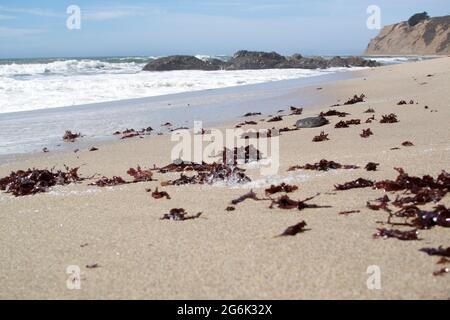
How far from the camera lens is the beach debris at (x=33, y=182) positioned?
464 centimetres

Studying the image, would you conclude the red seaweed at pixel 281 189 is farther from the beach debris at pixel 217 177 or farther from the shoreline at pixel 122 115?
the shoreline at pixel 122 115

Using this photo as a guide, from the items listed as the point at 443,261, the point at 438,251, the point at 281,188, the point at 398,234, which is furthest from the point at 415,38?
the point at 443,261

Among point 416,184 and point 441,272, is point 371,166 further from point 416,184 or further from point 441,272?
point 441,272

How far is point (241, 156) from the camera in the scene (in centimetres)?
553

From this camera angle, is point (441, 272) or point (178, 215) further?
point (178, 215)

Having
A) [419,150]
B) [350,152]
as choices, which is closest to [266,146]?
[350,152]

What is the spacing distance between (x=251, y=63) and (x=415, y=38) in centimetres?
4353

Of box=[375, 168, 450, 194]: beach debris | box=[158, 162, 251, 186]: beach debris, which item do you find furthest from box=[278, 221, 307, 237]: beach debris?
box=[158, 162, 251, 186]: beach debris

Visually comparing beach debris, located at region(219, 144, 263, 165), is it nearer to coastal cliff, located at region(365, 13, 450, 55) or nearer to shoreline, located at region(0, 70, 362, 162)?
shoreline, located at region(0, 70, 362, 162)

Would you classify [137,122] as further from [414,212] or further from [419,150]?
[414,212]

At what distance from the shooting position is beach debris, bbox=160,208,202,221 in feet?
11.4

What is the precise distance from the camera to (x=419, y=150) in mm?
5016

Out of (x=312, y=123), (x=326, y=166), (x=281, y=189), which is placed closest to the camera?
(x=281, y=189)

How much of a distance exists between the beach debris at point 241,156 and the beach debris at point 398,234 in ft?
8.46
